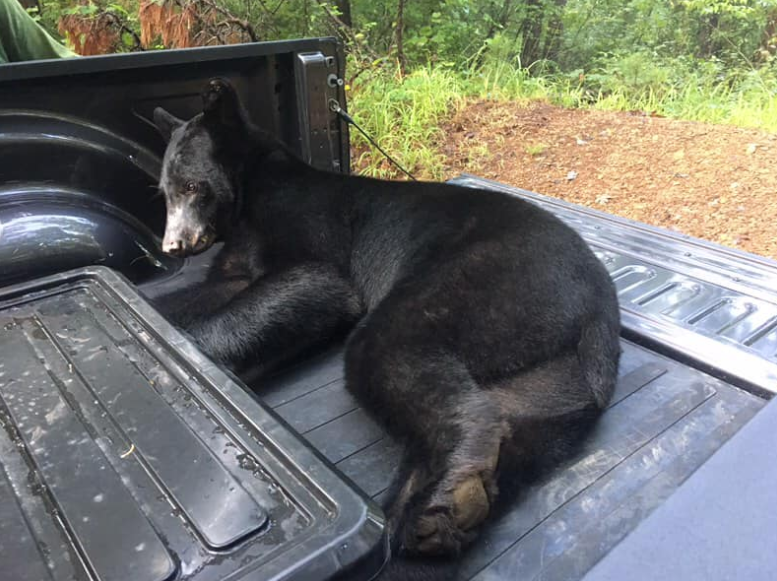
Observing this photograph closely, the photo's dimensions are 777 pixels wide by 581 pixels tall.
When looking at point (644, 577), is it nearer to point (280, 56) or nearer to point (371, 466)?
point (371, 466)

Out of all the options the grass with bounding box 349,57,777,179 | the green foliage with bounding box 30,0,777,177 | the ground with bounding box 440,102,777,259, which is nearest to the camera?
the ground with bounding box 440,102,777,259

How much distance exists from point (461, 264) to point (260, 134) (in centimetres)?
145

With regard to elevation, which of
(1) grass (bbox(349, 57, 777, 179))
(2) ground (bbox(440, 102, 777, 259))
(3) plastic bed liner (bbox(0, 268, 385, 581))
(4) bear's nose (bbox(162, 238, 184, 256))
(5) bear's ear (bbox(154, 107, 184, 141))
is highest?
(5) bear's ear (bbox(154, 107, 184, 141))

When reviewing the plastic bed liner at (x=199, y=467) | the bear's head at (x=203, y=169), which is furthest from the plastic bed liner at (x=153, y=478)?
the bear's head at (x=203, y=169)

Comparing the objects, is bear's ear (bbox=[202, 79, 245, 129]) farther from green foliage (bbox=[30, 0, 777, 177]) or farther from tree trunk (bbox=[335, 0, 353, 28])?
tree trunk (bbox=[335, 0, 353, 28])

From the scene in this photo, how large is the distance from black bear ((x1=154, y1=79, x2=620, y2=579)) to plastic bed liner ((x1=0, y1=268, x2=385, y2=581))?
Answer: 599mm

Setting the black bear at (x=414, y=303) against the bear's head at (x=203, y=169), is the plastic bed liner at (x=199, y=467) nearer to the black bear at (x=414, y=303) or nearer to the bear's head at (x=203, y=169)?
the black bear at (x=414, y=303)

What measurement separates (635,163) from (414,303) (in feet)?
14.1

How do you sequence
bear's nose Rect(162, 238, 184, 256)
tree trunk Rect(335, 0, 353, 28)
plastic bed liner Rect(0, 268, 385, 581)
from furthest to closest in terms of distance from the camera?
tree trunk Rect(335, 0, 353, 28), bear's nose Rect(162, 238, 184, 256), plastic bed liner Rect(0, 268, 385, 581)

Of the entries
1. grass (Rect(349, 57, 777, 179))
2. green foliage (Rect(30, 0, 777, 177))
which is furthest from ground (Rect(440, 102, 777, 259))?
green foliage (Rect(30, 0, 777, 177))

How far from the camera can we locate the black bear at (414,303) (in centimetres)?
187

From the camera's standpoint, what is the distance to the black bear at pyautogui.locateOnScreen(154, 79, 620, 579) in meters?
1.87

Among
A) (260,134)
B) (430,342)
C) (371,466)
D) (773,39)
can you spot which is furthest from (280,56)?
(773,39)

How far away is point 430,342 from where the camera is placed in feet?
6.86
